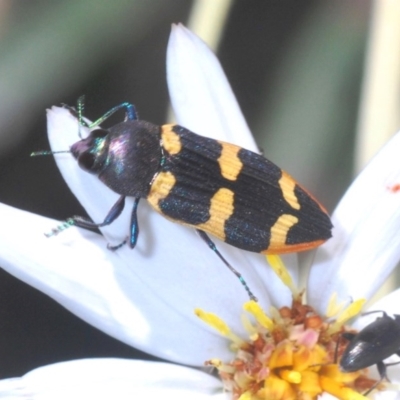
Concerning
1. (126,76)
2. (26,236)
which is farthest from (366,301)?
(126,76)

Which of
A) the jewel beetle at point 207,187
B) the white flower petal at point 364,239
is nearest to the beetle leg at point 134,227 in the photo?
the jewel beetle at point 207,187

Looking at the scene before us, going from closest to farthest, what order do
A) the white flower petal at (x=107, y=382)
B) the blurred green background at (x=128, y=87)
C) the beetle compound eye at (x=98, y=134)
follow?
the white flower petal at (x=107, y=382) → the beetle compound eye at (x=98, y=134) → the blurred green background at (x=128, y=87)

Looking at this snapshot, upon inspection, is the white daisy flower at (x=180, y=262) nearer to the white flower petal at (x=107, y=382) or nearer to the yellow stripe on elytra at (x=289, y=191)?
the white flower petal at (x=107, y=382)

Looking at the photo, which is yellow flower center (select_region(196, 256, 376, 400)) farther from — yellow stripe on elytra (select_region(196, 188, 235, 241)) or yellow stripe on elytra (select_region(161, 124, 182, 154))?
yellow stripe on elytra (select_region(161, 124, 182, 154))

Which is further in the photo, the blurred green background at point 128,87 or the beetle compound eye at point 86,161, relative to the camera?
the blurred green background at point 128,87

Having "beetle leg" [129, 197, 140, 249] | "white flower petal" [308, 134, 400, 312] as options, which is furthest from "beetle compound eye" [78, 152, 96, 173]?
"white flower petal" [308, 134, 400, 312]

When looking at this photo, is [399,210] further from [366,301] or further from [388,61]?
[388,61]
